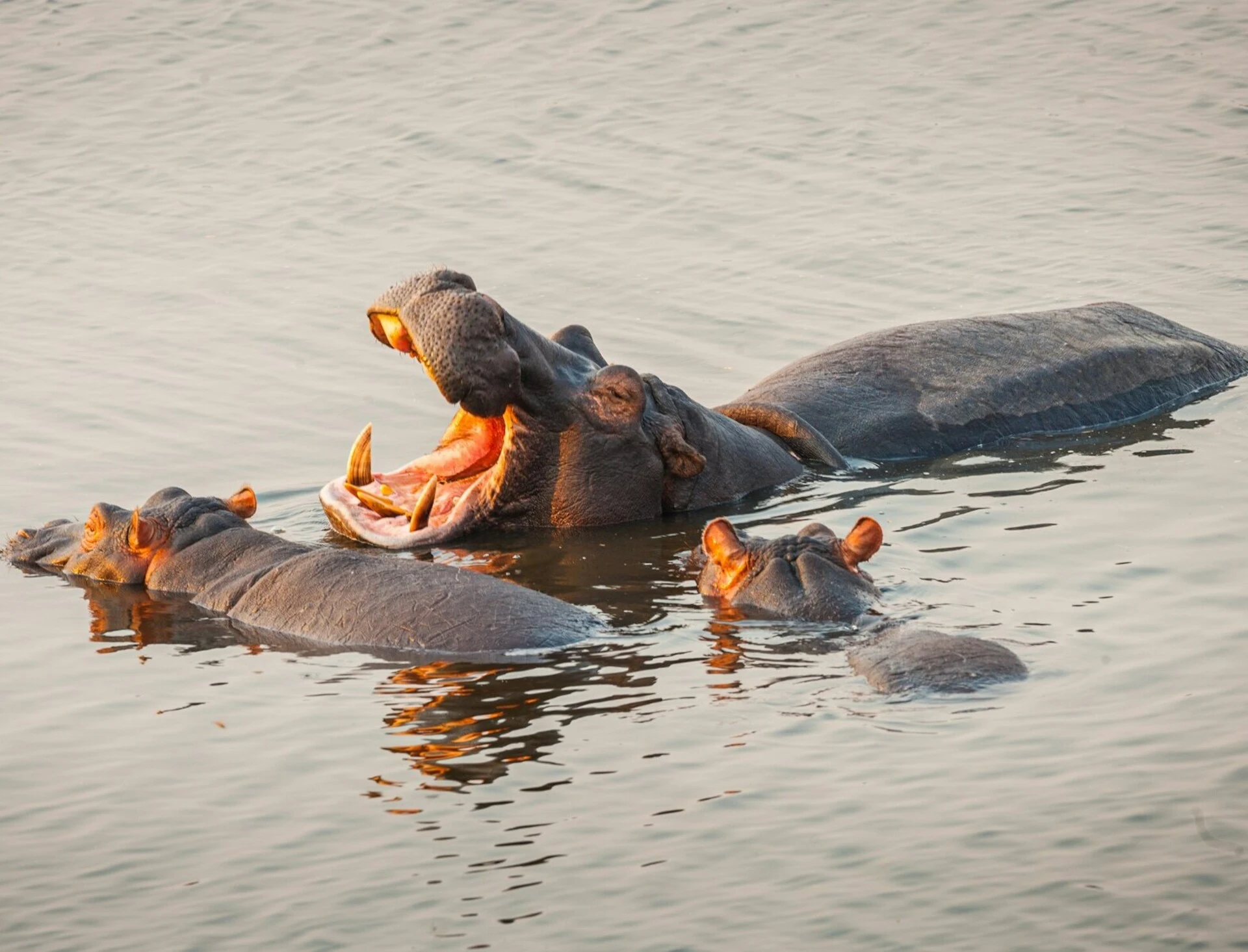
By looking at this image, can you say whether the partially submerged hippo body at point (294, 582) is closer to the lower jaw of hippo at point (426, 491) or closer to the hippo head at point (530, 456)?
the lower jaw of hippo at point (426, 491)

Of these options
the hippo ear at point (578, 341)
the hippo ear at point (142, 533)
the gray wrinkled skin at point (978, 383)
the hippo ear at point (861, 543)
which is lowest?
the gray wrinkled skin at point (978, 383)

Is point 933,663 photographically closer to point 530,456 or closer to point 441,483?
point 530,456

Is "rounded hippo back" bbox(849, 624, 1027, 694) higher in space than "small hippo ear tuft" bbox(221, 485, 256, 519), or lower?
lower

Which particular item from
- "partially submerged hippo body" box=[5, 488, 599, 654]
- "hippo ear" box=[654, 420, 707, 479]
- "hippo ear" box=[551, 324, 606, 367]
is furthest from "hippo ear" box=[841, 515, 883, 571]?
"hippo ear" box=[551, 324, 606, 367]

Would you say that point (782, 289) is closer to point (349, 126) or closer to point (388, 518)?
point (388, 518)

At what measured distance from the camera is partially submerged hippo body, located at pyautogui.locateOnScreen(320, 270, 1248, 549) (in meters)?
9.81

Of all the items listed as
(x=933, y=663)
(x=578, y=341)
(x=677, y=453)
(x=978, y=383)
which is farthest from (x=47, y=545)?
(x=978, y=383)

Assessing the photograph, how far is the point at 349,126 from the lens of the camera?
955 inches

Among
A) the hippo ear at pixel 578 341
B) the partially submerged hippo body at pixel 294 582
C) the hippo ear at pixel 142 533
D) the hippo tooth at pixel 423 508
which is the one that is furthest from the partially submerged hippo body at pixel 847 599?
the hippo ear at pixel 142 533

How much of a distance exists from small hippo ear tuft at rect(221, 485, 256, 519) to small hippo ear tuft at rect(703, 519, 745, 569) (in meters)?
2.39

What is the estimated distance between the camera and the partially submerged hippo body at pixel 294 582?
813 cm

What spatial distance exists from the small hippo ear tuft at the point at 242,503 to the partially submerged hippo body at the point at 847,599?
88.2 inches

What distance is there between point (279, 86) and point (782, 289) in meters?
11.7

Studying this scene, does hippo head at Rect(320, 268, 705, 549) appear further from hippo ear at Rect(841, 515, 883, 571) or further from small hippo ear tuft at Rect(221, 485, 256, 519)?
hippo ear at Rect(841, 515, 883, 571)
